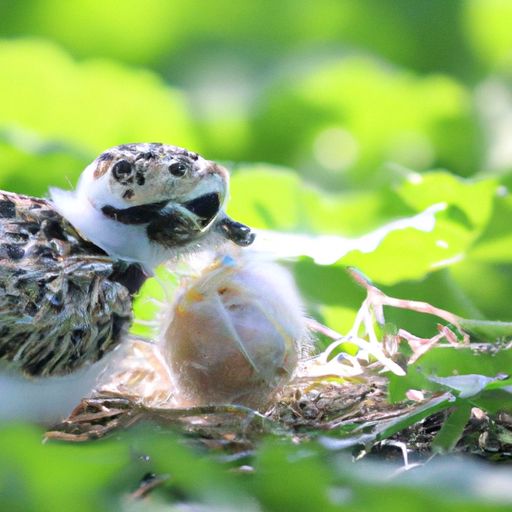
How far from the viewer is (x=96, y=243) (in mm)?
972

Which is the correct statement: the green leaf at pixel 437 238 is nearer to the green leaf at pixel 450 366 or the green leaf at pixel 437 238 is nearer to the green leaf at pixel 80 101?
the green leaf at pixel 450 366

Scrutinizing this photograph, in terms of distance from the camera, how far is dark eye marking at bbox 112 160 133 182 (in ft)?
3.10

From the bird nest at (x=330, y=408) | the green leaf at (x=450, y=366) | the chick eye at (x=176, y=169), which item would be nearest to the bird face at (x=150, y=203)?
the chick eye at (x=176, y=169)

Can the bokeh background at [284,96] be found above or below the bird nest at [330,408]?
above

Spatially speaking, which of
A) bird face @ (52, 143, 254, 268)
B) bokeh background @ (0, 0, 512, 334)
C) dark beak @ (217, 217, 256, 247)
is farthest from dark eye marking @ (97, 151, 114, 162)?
bokeh background @ (0, 0, 512, 334)

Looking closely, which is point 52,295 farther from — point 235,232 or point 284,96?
point 284,96

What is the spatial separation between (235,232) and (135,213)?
10cm

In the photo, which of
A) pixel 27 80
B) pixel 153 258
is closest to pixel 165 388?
pixel 153 258

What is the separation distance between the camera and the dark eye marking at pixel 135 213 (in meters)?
0.96

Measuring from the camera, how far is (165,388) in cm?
105

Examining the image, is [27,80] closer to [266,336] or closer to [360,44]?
[360,44]

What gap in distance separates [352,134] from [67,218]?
1.67 meters

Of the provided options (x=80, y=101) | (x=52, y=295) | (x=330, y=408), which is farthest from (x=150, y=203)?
(x=80, y=101)

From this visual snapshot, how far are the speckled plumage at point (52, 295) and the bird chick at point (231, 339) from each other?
0.21 ft
